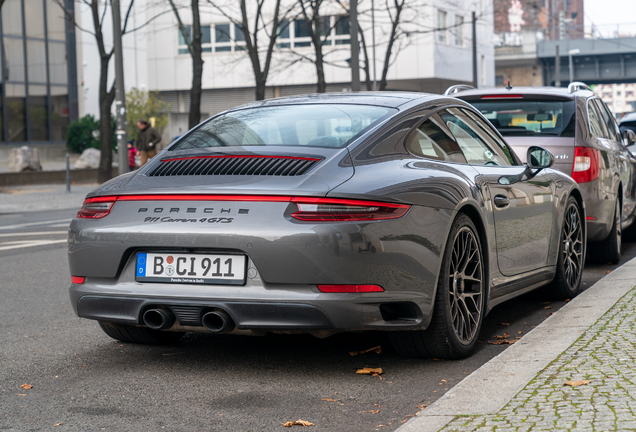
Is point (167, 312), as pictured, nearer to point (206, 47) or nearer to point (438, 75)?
point (438, 75)

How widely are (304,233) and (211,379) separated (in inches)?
37.1

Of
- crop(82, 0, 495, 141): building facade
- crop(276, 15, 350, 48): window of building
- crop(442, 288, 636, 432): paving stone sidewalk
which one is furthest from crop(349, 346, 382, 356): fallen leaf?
crop(276, 15, 350, 48): window of building

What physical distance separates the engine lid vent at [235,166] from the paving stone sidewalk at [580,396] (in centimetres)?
145

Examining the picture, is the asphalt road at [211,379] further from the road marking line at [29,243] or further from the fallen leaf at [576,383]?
the road marking line at [29,243]

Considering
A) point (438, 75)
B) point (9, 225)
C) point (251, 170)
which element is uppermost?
point (438, 75)

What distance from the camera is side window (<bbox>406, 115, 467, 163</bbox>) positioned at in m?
4.71

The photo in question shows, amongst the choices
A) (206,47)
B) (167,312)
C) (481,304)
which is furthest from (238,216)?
(206,47)

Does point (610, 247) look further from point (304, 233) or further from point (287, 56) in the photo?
point (287, 56)

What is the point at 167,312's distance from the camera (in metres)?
4.18

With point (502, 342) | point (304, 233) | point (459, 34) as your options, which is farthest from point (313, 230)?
point (459, 34)

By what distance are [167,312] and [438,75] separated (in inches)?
1878

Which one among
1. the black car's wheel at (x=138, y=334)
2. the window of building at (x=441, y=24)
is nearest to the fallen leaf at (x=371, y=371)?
the black car's wheel at (x=138, y=334)

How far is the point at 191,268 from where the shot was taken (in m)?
4.10

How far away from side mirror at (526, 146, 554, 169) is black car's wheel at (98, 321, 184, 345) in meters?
2.51
